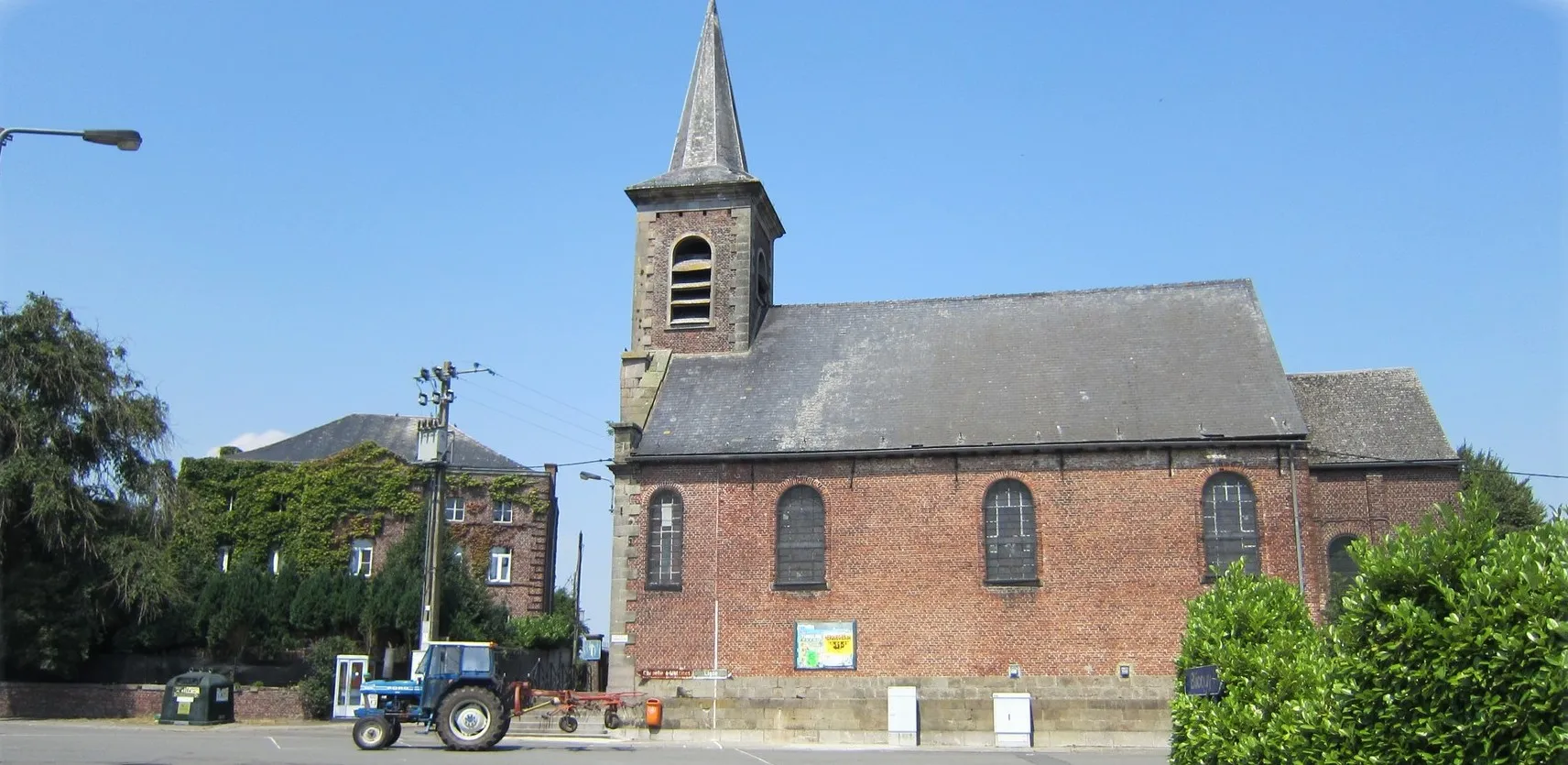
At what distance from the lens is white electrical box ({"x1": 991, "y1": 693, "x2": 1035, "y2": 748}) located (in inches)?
915

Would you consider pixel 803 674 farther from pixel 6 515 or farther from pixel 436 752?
pixel 6 515

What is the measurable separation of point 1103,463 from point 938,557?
3842mm

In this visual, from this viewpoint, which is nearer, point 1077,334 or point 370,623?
point 1077,334

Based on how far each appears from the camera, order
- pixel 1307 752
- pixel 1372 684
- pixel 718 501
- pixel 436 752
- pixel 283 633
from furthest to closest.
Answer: pixel 283 633 < pixel 718 501 < pixel 436 752 < pixel 1307 752 < pixel 1372 684

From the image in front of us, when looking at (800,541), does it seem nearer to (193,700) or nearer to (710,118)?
(710,118)

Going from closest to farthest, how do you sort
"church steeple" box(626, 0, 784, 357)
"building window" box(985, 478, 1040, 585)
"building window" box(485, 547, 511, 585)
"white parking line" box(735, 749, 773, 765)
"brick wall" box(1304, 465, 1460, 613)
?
"white parking line" box(735, 749, 773, 765)
"building window" box(985, 478, 1040, 585)
"brick wall" box(1304, 465, 1460, 613)
"church steeple" box(626, 0, 784, 357)
"building window" box(485, 547, 511, 585)

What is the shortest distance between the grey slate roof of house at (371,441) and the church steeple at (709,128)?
53.3 feet

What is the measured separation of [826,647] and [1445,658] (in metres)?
18.6

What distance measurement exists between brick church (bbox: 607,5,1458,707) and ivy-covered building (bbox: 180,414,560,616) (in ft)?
47.6

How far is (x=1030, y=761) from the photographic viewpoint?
779 inches

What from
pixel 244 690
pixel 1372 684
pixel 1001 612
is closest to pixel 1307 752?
pixel 1372 684

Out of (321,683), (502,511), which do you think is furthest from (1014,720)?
(502,511)

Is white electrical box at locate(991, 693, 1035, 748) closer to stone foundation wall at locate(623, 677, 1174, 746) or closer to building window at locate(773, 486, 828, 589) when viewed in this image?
stone foundation wall at locate(623, 677, 1174, 746)

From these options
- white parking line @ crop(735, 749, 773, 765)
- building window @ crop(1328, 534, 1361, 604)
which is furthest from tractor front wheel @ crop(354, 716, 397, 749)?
building window @ crop(1328, 534, 1361, 604)
